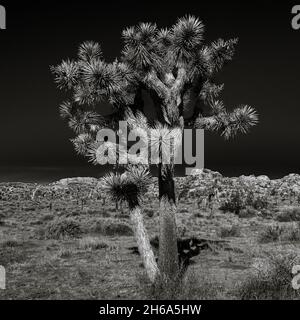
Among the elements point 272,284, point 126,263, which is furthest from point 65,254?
point 272,284

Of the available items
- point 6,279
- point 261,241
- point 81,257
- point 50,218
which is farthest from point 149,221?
point 6,279

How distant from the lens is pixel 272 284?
7824mm

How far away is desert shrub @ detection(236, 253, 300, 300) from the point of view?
7625 mm

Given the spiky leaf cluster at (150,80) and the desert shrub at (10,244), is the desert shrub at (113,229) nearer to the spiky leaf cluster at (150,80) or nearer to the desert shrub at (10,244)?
the desert shrub at (10,244)

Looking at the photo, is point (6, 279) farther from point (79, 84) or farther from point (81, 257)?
point (79, 84)

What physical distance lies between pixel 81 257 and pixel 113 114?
4.62 m

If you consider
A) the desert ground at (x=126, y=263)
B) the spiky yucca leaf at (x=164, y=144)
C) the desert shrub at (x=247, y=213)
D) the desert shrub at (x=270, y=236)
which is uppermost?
the spiky yucca leaf at (x=164, y=144)

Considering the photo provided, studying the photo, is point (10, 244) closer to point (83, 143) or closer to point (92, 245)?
point (92, 245)

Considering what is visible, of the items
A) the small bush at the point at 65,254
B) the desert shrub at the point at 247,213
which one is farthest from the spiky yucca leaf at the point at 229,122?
the desert shrub at the point at 247,213

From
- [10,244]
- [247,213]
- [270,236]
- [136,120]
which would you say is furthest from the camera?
[247,213]

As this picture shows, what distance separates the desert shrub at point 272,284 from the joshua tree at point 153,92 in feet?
5.32

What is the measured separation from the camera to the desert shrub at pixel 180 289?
24.7ft

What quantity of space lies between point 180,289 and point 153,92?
417 cm

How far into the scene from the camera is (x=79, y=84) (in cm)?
940
